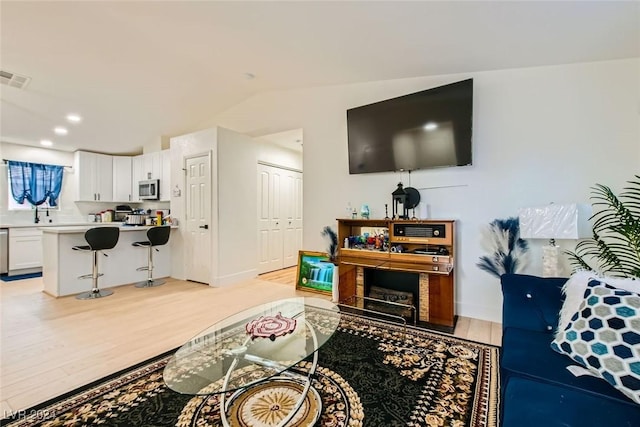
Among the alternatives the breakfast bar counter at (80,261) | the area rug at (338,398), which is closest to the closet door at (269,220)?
the breakfast bar counter at (80,261)

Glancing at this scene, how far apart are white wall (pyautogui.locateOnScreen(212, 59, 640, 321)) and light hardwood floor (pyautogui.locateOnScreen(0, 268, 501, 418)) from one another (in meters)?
1.08

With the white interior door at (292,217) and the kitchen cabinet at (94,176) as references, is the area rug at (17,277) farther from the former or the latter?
the white interior door at (292,217)

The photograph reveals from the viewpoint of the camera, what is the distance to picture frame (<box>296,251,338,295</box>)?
13.2ft

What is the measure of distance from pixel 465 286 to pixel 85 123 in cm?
635

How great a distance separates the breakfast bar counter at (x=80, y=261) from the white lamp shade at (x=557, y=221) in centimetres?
495

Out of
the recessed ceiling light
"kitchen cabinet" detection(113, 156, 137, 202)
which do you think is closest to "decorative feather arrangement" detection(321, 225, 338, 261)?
the recessed ceiling light

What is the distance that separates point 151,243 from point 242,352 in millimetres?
3395

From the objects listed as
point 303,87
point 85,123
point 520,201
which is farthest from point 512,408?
point 85,123

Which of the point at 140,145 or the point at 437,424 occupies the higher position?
the point at 140,145

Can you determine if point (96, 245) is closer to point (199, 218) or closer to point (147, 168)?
point (199, 218)

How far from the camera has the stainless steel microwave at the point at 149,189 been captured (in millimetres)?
5582

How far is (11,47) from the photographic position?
3018mm

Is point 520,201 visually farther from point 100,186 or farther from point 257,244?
point 100,186

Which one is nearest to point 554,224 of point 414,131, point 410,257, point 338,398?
point 410,257
